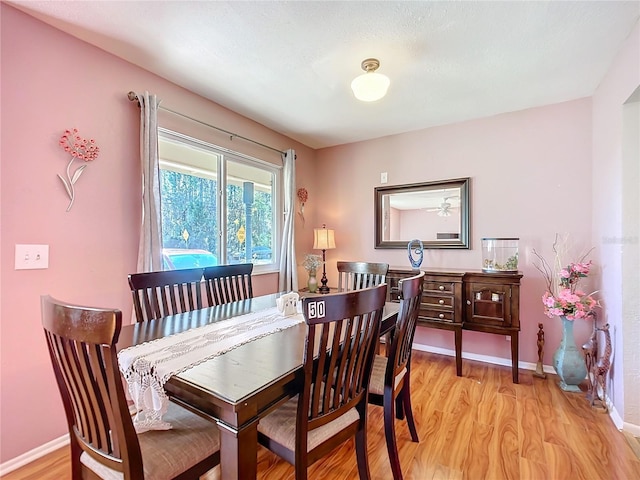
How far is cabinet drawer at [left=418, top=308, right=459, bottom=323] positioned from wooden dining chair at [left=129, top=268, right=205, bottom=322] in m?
2.03

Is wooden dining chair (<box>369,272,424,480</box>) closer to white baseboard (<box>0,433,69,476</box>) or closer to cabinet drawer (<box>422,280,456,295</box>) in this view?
cabinet drawer (<box>422,280,456,295</box>)

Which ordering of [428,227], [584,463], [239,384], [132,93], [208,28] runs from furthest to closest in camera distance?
1. [428,227]
2. [132,93]
3. [208,28]
4. [584,463]
5. [239,384]

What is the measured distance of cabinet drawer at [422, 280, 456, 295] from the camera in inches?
110

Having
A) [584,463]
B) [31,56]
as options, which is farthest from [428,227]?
[31,56]

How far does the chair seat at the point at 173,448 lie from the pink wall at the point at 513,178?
9.02 feet

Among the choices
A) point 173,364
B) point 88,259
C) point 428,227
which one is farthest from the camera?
point 428,227

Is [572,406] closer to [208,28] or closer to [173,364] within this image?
[173,364]

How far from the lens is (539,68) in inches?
87.8

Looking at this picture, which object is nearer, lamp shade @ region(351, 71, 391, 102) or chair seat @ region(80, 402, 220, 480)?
chair seat @ region(80, 402, 220, 480)

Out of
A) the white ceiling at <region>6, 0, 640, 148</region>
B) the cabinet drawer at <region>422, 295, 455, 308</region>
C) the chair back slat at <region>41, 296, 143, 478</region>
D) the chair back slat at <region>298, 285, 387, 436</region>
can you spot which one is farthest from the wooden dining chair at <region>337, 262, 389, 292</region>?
the chair back slat at <region>41, 296, 143, 478</region>

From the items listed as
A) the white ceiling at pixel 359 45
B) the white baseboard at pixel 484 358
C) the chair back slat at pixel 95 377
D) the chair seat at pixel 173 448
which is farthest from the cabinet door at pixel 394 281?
the chair back slat at pixel 95 377

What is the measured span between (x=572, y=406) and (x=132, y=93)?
382 centimetres

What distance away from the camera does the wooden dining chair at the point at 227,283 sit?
2154 millimetres

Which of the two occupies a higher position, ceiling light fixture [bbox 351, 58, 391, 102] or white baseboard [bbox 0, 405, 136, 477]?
ceiling light fixture [bbox 351, 58, 391, 102]
